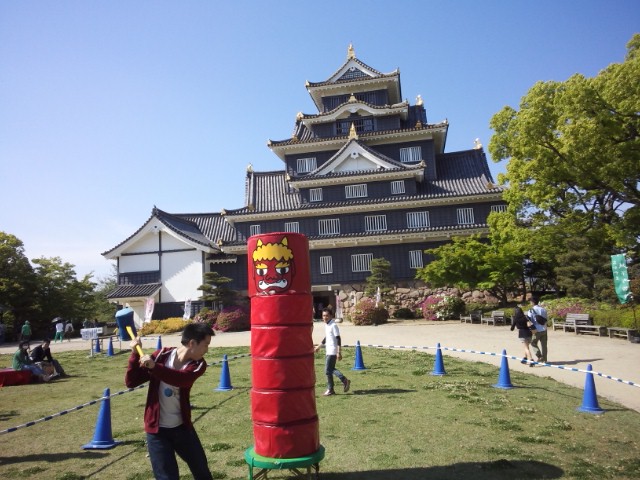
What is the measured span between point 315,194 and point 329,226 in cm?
283

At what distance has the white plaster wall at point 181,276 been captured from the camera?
32.4 metres

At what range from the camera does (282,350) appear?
5.20m

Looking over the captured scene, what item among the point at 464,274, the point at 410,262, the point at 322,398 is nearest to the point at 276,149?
the point at 410,262

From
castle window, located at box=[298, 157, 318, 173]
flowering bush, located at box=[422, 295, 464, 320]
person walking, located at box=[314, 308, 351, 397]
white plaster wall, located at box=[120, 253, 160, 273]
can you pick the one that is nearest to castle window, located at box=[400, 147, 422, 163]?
castle window, located at box=[298, 157, 318, 173]

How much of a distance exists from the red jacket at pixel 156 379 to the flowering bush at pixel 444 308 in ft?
78.9

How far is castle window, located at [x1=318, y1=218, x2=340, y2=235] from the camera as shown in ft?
107

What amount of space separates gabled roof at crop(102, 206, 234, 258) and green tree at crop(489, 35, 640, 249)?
2148 cm

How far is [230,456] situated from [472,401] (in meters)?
4.82

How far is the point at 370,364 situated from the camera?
44.1 ft

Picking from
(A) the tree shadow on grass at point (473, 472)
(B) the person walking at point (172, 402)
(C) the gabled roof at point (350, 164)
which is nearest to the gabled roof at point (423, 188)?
(C) the gabled roof at point (350, 164)

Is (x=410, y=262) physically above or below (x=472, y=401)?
above

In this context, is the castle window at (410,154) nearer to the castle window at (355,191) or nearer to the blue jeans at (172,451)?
the castle window at (355,191)

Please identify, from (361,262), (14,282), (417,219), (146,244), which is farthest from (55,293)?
(417,219)

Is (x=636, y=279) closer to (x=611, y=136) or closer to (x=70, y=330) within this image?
(x=611, y=136)
